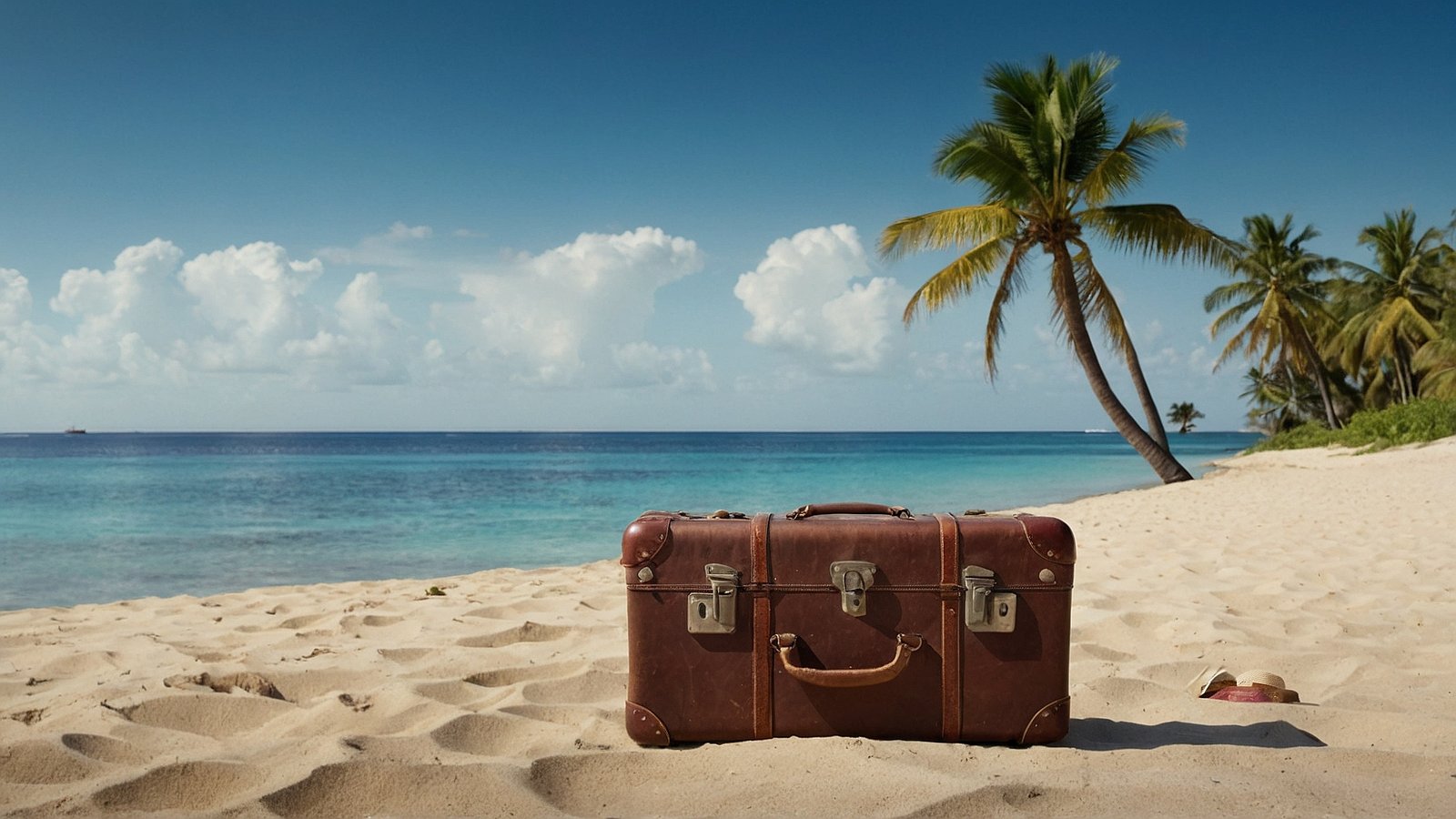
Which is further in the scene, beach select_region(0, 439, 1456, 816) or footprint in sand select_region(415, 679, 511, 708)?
footprint in sand select_region(415, 679, 511, 708)

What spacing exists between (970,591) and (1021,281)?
14.5m

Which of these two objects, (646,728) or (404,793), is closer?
(404,793)

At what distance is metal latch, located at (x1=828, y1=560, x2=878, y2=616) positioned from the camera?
2535 mm

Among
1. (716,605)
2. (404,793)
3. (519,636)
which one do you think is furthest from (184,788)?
(519,636)

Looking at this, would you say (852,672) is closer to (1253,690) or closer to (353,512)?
(1253,690)

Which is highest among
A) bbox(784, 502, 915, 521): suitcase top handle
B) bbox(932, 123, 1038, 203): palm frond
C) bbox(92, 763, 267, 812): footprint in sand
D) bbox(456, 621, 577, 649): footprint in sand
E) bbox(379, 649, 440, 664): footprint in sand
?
bbox(932, 123, 1038, 203): palm frond

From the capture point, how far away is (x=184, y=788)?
2271 mm

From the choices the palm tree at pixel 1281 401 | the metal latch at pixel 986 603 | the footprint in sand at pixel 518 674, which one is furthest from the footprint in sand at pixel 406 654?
the palm tree at pixel 1281 401

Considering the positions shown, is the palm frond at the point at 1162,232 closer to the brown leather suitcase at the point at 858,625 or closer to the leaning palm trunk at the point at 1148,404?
the leaning palm trunk at the point at 1148,404

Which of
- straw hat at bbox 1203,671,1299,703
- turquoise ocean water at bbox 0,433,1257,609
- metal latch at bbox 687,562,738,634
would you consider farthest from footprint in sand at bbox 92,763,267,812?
turquoise ocean water at bbox 0,433,1257,609

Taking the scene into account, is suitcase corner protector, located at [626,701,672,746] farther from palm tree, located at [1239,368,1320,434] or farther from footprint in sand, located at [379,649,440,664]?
palm tree, located at [1239,368,1320,434]

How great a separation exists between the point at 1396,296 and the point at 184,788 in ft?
128

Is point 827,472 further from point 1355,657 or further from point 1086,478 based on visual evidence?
point 1355,657

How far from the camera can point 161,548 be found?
11289 millimetres
